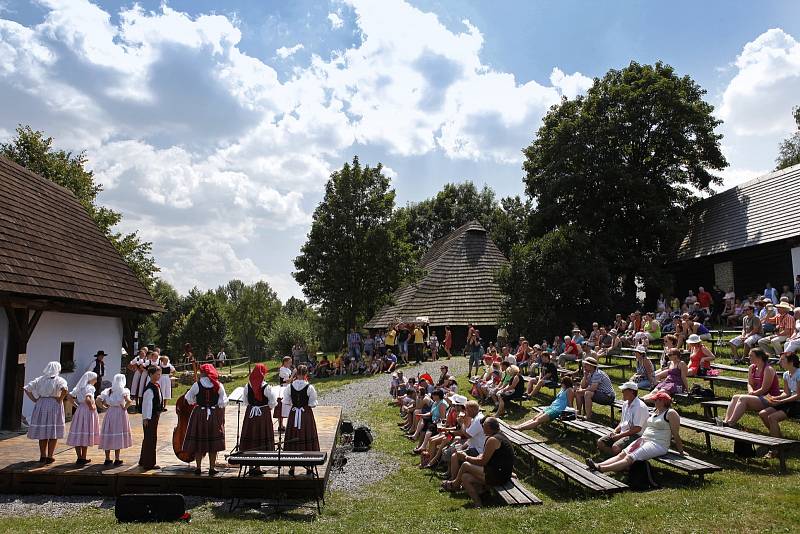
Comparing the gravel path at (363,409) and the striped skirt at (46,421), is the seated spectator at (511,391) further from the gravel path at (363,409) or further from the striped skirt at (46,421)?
the striped skirt at (46,421)

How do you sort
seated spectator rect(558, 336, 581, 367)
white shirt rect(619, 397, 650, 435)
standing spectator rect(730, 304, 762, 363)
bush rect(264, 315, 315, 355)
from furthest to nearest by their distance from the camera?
bush rect(264, 315, 315, 355) → seated spectator rect(558, 336, 581, 367) → standing spectator rect(730, 304, 762, 363) → white shirt rect(619, 397, 650, 435)

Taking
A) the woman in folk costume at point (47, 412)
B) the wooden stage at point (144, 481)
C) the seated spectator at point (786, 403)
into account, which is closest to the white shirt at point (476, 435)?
the wooden stage at point (144, 481)

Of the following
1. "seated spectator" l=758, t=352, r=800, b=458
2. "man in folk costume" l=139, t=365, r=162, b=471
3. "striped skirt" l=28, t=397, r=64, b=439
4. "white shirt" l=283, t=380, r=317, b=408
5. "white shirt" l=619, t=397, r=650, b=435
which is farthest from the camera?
"white shirt" l=283, t=380, r=317, b=408

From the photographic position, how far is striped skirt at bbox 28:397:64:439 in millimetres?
9008

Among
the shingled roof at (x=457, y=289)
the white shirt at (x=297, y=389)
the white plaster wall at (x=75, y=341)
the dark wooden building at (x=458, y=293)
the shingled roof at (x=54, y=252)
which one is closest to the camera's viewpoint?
the white shirt at (x=297, y=389)

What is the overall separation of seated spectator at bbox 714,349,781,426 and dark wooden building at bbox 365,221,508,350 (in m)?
19.1

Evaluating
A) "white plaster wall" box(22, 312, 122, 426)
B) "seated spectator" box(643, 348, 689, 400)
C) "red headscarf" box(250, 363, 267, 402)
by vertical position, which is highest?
"white plaster wall" box(22, 312, 122, 426)

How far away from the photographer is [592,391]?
1073 cm

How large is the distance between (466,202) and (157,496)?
51.3 m

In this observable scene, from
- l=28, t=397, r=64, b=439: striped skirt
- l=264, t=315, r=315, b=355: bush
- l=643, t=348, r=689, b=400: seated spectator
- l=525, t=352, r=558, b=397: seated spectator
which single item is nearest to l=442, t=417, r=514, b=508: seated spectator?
l=643, t=348, r=689, b=400: seated spectator

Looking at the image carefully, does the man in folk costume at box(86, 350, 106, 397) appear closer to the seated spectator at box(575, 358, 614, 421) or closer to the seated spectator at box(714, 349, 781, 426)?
the seated spectator at box(575, 358, 614, 421)

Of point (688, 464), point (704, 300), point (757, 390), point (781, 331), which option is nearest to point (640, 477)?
point (688, 464)

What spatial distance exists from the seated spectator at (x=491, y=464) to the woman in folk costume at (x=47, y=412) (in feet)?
22.2

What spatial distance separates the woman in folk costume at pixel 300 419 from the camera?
906 centimetres
